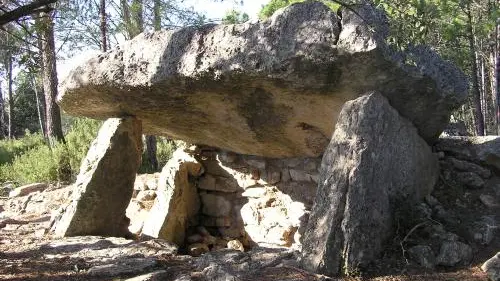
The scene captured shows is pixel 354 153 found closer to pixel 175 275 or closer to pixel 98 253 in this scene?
pixel 175 275

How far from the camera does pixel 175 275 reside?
3797 mm

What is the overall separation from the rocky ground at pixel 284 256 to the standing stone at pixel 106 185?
31 centimetres

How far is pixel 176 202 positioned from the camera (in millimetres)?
6402

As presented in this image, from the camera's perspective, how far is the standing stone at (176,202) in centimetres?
618

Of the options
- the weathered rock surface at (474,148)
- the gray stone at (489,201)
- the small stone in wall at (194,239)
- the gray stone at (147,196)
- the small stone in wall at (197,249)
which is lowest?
the small stone in wall at (197,249)

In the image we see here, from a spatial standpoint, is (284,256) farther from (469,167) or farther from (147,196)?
(147,196)

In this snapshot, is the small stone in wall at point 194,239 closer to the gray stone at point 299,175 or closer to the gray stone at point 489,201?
the gray stone at point 299,175

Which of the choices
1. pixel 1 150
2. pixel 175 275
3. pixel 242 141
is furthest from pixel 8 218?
pixel 1 150

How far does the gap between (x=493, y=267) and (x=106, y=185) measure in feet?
12.3

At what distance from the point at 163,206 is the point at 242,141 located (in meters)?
1.34

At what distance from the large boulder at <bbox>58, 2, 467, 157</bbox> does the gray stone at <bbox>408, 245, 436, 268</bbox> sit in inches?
47.3

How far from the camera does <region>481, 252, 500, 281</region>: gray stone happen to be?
3.28m

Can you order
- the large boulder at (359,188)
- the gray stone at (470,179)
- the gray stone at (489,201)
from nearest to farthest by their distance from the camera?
the large boulder at (359,188)
the gray stone at (489,201)
the gray stone at (470,179)

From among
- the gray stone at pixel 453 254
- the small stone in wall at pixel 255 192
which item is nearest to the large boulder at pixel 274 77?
the small stone in wall at pixel 255 192
